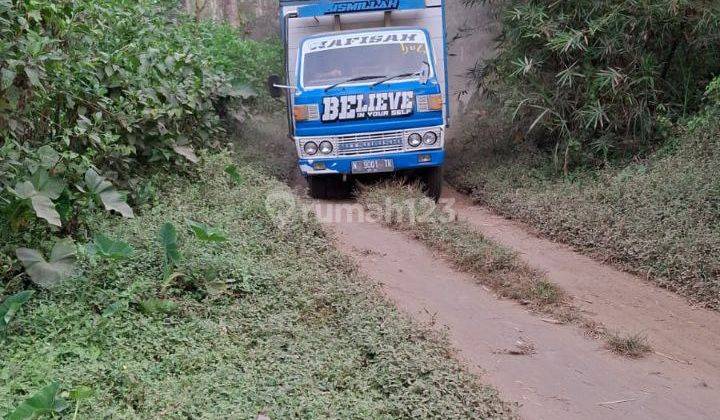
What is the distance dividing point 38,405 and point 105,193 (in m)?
2.61

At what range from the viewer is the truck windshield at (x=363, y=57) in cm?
929

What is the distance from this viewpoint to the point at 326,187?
1007cm

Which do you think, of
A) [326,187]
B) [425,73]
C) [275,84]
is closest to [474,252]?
[425,73]

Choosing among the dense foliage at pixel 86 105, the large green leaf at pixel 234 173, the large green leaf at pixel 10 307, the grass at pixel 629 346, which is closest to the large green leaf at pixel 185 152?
the dense foliage at pixel 86 105

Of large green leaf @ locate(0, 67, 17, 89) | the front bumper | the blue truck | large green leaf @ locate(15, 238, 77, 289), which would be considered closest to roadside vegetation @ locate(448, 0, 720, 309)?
the front bumper

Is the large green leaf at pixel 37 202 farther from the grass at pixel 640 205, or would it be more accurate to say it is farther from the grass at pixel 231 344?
the grass at pixel 640 205

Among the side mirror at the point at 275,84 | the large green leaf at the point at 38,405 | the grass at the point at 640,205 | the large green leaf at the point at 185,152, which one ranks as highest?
the large green leaf at the point at 38,405

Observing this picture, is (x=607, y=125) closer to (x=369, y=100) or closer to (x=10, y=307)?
(x=369, y=100)

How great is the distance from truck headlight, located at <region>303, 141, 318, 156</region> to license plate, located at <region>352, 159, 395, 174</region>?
0.50m

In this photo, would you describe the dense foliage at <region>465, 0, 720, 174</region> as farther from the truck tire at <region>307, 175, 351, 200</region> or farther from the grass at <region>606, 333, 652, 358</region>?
the grass at <region>606, 333, 652, 358</region>

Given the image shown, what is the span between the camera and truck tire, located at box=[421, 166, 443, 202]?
9.70 meters

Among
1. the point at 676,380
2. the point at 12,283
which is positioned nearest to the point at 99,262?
the point at 12,283

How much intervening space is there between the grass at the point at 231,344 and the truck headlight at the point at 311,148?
2.83 metres

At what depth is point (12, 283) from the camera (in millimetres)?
5363
